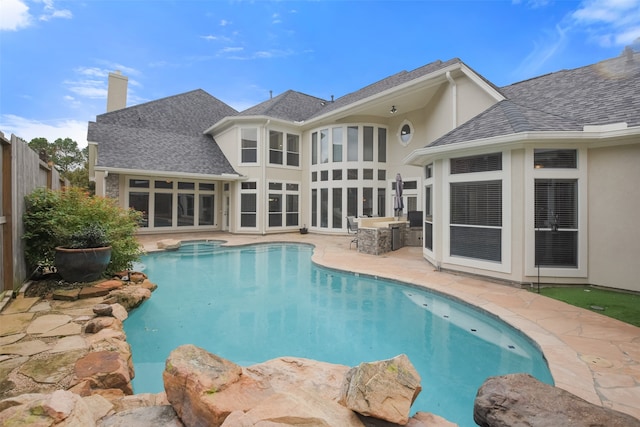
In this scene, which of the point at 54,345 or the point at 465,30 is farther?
the point at 465,30

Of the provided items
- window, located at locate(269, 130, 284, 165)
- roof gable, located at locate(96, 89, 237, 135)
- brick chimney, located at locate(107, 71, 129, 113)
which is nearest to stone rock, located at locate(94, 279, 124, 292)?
window, located at locate(269, 130, 284, 165)

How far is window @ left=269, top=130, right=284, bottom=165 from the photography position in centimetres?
1529

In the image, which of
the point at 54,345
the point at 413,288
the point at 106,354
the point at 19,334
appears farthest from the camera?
the point at 413,288

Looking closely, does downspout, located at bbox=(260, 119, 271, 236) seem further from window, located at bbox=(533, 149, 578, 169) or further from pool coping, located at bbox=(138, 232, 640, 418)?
window, located at bbox=(533, 149, 578, 169)

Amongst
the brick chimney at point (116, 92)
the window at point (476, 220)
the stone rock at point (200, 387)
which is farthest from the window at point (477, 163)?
the brick chimney at point (116, 92)

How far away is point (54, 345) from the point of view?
3154mm

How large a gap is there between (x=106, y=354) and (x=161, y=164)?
519 inches

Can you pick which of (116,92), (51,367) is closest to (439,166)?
(51,367)

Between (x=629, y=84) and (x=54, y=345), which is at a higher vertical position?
(x=629, y=84)

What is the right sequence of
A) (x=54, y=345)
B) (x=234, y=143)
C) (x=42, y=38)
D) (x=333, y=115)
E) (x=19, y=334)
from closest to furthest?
(x=54, y=345) < (x=19, y=334) < (x=42, y=38) < (x=333, y=115) < (x=234, y=143)

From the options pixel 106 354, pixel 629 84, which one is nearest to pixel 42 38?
pixel 106 354

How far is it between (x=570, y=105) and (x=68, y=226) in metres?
10.7

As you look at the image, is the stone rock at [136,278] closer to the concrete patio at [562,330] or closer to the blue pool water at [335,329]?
the blue pool water at [335,329]

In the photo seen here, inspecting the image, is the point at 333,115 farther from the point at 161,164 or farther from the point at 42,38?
the point at 42,38
